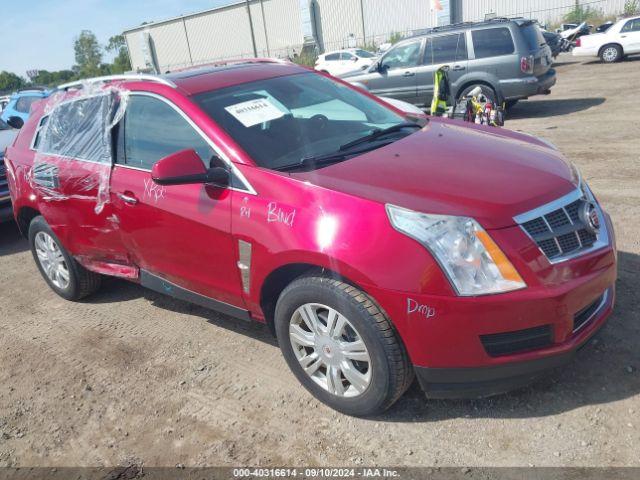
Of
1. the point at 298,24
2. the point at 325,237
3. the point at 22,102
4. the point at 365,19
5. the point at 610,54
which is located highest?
the point at 298,24

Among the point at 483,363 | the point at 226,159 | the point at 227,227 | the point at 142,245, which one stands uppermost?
the point at 226,159

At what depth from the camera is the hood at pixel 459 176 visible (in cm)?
260

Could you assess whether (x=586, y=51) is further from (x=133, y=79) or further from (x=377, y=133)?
(x=133, y=79)

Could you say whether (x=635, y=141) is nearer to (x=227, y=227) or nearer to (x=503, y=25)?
(x=503, y=25)

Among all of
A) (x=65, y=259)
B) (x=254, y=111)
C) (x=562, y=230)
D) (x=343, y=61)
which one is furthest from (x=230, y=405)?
(x=343, y=61)

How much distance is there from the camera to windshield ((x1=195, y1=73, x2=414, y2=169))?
3258 millimetres

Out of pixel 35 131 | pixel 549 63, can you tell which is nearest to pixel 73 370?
pixel 35 131

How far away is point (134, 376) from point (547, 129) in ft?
28.7

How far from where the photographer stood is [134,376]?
3.62 metres

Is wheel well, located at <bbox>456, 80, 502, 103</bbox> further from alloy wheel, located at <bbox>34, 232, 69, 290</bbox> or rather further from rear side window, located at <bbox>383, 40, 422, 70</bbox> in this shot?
alloy wheel, located at <bbox>34, 232, 69, 290</bbox>

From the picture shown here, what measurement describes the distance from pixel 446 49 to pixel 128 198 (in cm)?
963

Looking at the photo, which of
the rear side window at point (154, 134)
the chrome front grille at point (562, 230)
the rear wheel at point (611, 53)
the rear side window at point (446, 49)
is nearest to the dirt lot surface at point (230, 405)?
the chrome front grille at point (562, 230)

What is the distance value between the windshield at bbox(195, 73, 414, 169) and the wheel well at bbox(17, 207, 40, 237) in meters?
2.36

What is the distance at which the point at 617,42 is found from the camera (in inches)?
770
